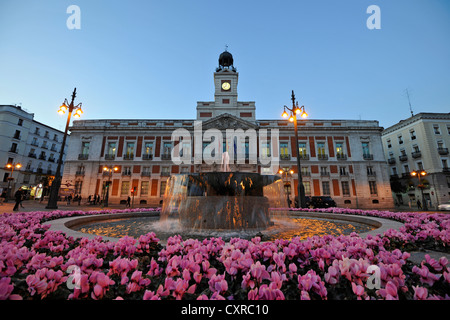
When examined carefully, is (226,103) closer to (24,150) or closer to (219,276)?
(219,276)

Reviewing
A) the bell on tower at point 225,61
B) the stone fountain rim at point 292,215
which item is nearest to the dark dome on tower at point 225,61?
the bell on tower at point 225,61

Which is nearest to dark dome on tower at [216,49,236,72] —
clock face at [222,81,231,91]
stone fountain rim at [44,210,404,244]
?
clock face at [222,81,231,91]

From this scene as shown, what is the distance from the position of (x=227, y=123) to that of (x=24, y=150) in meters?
37.7

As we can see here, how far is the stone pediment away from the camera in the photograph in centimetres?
2766

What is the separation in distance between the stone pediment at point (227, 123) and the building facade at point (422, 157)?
75.6 feet

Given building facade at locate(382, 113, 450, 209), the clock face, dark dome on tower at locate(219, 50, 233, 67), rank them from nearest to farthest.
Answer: building facade at locate(382, 113, 450, 209) → the clock face → dark dome on tower at locate(219, 50, 233, 67)

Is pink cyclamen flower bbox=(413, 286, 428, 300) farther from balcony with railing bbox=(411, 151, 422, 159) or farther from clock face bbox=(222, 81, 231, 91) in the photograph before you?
balcony with railing bbox=(411, 151, 422, 159)

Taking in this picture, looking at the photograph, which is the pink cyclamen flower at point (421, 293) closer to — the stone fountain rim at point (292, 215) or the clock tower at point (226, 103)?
the stone fountain rim at point (292, 215)

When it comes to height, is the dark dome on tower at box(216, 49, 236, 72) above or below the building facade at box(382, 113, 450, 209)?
above

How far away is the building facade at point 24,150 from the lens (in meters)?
32.4

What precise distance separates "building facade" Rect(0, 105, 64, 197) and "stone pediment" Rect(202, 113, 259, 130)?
91.4 ft

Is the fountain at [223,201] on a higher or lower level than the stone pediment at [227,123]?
lower

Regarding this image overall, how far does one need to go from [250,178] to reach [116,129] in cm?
2938
